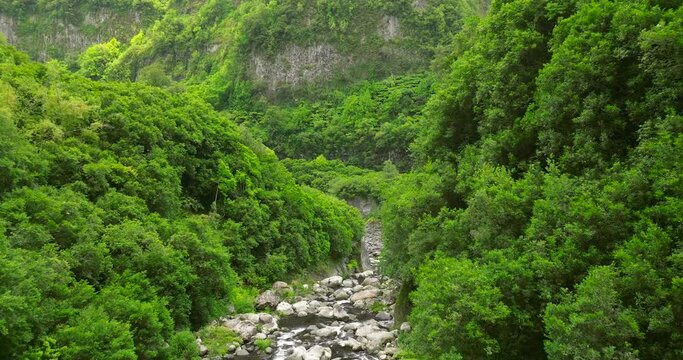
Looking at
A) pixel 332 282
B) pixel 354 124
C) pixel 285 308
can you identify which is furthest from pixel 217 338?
pixel 354 124

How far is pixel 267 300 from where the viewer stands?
109 feet

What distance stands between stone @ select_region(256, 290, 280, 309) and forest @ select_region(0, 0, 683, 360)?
1.19m

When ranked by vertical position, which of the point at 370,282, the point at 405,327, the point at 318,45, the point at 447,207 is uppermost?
the point at 318,45

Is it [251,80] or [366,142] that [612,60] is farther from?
Result: [251,80]

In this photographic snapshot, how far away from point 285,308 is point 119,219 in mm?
13544

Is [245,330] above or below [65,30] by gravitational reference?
below

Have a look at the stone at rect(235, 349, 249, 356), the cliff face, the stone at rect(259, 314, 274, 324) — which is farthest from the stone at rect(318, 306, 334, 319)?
the cliff face

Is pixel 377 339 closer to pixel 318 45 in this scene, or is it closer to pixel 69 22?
pixel 318 45

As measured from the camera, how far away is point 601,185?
49.5 feet

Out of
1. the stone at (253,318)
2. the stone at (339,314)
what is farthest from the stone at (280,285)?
the stone at (253,318)

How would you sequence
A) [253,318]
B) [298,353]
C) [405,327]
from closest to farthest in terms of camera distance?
[298,353]
[405,327]
[253,318]

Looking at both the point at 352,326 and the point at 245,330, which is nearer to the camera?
the point at 245,330

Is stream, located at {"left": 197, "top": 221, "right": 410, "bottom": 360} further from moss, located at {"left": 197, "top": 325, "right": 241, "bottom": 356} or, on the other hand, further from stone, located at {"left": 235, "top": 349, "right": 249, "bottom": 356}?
moss, located at {"left": 197, "top": 325, "right": 241, "bottom": 356}

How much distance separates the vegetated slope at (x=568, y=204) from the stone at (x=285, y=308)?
12077 millimetres
